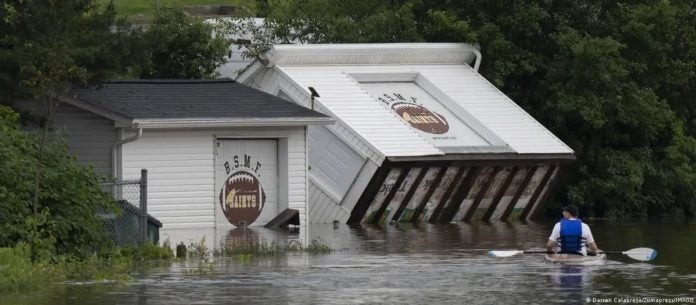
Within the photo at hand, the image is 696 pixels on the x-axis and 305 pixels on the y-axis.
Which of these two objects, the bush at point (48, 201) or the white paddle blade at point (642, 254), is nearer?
the bush at point (48, 201)

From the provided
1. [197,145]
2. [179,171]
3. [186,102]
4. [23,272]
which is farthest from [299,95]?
[23,272]

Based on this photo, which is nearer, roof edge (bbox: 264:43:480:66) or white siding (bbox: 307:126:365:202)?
white siding (bbox: 307:126:365:202)

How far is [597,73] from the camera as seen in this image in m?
40.0

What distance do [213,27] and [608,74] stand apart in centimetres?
1103

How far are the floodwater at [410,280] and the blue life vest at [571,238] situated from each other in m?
0.42

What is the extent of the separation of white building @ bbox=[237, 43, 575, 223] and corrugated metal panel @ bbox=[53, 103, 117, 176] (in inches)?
200

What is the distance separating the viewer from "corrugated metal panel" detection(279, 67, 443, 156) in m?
35.3

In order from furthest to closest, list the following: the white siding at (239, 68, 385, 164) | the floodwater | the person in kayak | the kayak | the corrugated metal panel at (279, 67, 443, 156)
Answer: the corrugated metal panel at (279, 67, 443, 156), the white siding at (239, 68, 385, 164), the person in kayak, the kayak, the floodwater

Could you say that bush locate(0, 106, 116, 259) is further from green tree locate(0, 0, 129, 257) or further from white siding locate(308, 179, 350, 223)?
white siding locate(308, 179, 350, 223)

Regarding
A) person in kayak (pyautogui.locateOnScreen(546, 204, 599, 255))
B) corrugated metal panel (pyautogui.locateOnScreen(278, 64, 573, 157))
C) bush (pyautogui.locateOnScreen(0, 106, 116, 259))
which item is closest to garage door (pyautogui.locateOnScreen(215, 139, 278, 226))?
corrugated metal panel (pyautogui.locateOnScreen(278, 64, 573, 157))

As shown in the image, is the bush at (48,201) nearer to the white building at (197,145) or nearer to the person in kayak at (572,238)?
the person in kayak at (572,238)

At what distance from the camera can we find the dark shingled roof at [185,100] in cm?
3253

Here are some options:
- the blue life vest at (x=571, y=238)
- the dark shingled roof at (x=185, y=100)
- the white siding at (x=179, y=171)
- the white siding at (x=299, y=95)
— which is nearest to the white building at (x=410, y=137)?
the white siding at (x=299, y=95)

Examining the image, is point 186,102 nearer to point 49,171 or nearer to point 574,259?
point 49,171
